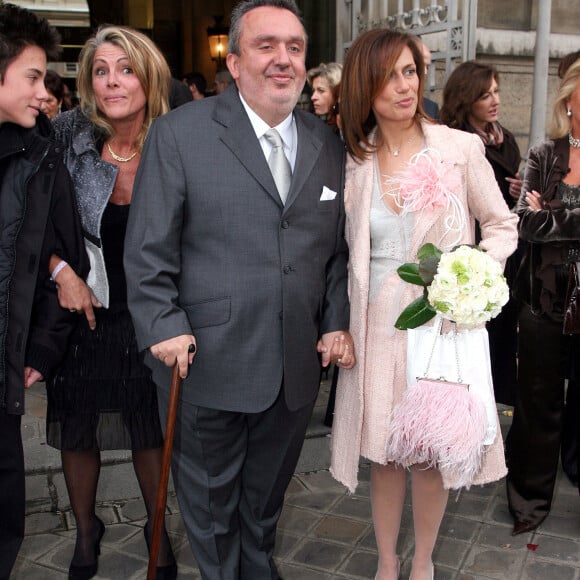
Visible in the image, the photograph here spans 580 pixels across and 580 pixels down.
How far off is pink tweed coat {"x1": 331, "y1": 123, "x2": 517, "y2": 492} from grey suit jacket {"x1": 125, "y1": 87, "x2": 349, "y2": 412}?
0.67 feet

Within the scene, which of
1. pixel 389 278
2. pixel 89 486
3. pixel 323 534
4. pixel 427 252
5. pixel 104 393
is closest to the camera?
pixel 427 252

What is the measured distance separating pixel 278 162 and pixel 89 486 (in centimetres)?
161

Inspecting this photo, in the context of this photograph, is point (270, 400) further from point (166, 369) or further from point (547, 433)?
point (547, 433)

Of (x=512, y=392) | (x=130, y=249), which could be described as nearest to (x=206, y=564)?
(x=130, y=249)

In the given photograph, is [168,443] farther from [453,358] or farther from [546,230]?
[546,230]

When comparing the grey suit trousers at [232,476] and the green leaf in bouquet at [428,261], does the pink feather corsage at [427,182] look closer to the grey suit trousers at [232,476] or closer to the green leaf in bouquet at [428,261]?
the green leaf in bouquet at [428,261]

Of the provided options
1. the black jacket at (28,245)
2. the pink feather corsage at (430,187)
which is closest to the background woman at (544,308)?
the pink feather corsage at (430,187)

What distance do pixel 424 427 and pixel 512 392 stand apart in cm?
168

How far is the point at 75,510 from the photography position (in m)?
3.30

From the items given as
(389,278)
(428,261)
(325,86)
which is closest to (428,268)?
(428,261)

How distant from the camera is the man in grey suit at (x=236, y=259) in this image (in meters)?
2.56

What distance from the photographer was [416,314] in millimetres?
2701

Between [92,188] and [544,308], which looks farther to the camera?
[544,308]

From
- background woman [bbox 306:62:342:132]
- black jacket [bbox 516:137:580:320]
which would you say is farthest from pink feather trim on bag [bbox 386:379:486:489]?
background woman [bbox 306:62:342:132]
